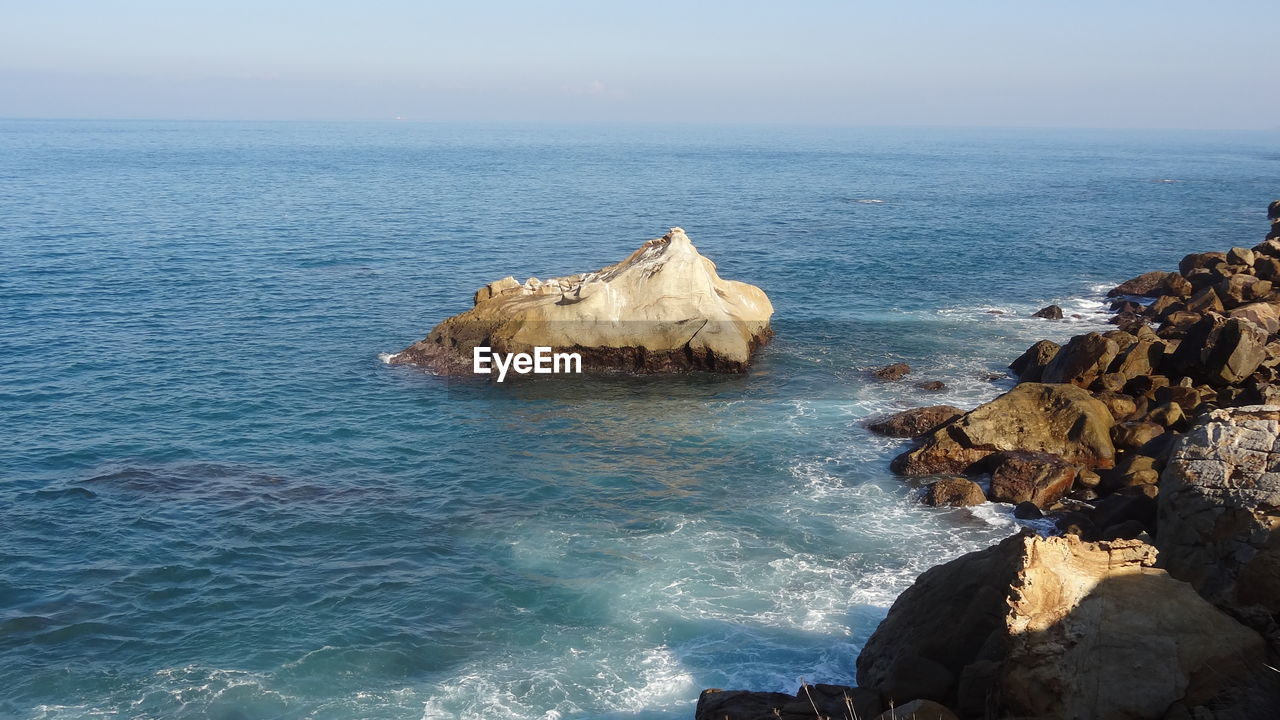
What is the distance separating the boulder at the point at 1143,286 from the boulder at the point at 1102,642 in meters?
49.1

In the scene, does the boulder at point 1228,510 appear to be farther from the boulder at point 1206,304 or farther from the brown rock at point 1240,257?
the brown rock at point 1240,257

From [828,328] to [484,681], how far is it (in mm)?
34242

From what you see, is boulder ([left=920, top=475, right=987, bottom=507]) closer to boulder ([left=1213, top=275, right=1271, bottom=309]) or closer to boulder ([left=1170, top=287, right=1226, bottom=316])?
boulder ([left=1170, top=287, right=1226, bottom=316])

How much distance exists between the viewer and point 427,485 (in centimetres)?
3244

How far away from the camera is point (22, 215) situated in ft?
277

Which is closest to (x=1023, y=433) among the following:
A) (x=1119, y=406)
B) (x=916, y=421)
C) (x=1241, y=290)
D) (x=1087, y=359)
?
(x=916, y=421)

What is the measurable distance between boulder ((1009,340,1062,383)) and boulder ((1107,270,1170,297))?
21.2 meters

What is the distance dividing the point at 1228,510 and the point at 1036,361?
2509cm

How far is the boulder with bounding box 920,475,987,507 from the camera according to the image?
A: 100 ft

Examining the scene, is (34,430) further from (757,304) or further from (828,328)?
(828,328)

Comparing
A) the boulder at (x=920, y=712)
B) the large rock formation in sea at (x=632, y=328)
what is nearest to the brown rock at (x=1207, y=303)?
the large rock formation in sea at (x=632, y=328)

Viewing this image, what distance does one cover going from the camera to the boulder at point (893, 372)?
43.3m

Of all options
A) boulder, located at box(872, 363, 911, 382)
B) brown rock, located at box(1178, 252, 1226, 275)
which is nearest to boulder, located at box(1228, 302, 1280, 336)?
boulder, located at box(872, 363, 911, 382)

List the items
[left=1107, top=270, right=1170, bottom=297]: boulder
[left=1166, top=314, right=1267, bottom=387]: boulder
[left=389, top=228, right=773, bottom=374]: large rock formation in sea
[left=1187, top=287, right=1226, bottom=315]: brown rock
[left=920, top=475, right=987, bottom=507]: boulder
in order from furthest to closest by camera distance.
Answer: [left=1107, top=270, right=1170, bottom=297]: boulder < [left=1187, top=287, right=1226, bottom=315]: brown rock < [left=389, top=228, right=773, bottom=374]: large rock formation in sea < [left=1166, top=314, right=1267, bottom=387]: boulder < [left=920, top=475, right=987, bottom=507]: boulder
